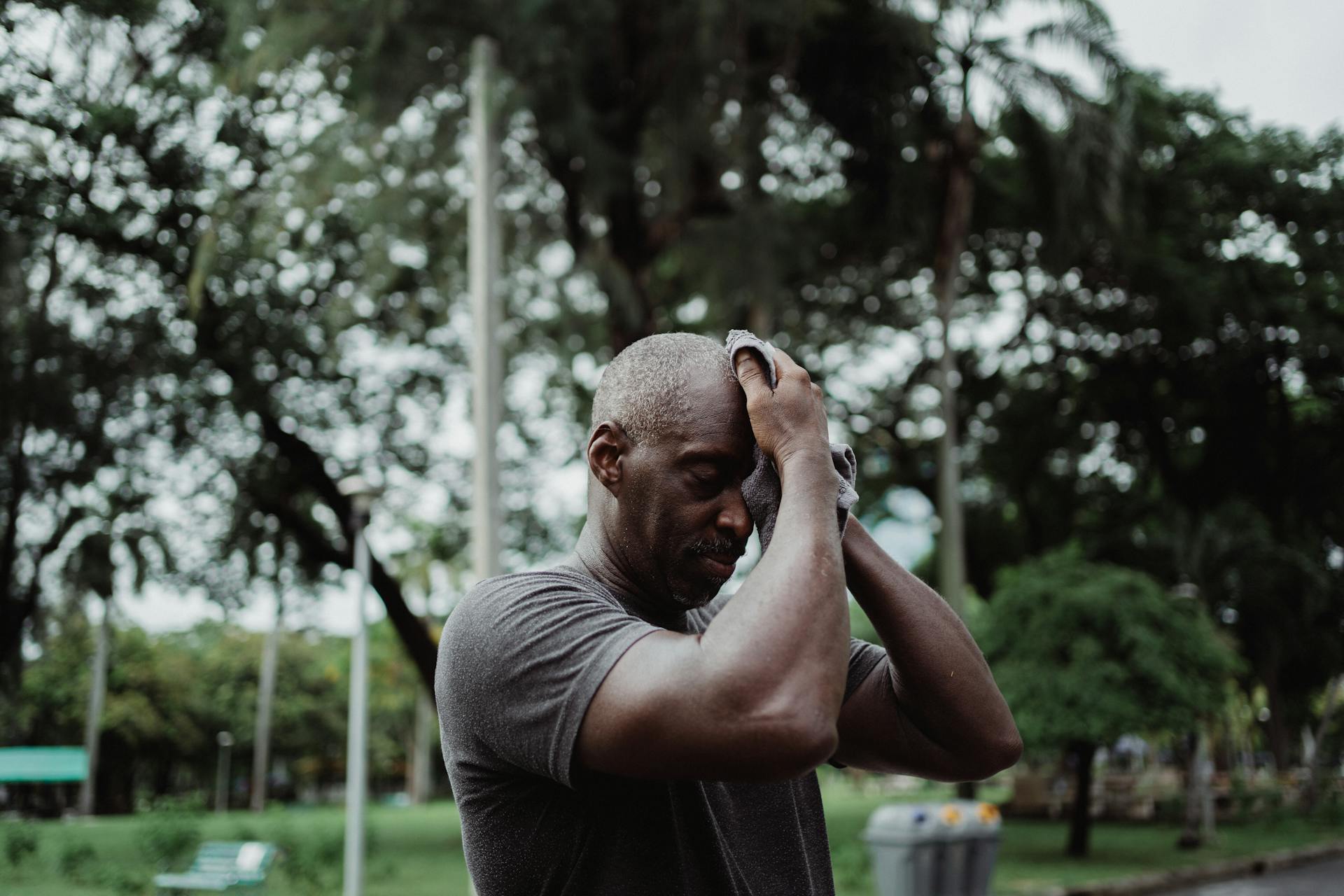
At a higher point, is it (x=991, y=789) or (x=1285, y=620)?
(x=1285, y=620)

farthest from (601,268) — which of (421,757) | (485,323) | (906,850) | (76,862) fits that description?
(421,757)

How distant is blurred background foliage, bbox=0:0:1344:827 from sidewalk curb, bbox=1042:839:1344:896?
6.25ft

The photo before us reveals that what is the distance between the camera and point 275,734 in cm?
4978

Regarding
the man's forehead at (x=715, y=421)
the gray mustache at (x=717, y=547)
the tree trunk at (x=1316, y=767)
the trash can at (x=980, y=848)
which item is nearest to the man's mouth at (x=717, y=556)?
the gray mustache at (x=717, y=547)

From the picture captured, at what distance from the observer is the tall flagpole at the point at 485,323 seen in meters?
9.05

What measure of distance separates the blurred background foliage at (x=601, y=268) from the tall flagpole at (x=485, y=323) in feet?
1.64

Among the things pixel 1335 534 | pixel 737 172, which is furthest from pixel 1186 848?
pixel 737 172

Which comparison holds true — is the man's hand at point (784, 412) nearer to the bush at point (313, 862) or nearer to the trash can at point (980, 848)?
the trash can at point (980, 848)

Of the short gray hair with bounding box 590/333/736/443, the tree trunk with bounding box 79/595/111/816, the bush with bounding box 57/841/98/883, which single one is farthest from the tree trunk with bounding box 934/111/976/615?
the short gray hair with bounding box 590/333/736/443

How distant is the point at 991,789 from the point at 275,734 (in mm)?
28868

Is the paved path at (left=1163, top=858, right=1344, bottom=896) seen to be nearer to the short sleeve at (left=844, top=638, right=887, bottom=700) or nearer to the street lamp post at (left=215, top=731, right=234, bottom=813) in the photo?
the short sleeve at (left=844, top=638, right=887, bottom=700)

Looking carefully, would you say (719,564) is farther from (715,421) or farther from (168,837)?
(168,837)

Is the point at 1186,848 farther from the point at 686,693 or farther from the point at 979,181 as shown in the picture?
the point at 686,693

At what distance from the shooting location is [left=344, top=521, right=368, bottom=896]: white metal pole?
995 centimetres
